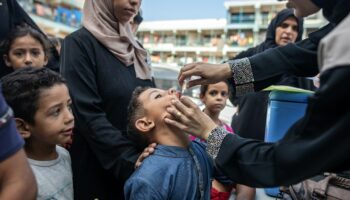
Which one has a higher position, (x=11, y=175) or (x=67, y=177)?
(x=11, y=175)

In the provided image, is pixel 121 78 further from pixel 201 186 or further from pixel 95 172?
pixel 201 186

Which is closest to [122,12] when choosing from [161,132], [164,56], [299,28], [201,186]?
[161,132]

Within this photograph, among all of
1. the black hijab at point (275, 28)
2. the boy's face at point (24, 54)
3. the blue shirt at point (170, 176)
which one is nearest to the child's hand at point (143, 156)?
the blue shirt at point (170, 176)

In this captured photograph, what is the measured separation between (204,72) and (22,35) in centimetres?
121

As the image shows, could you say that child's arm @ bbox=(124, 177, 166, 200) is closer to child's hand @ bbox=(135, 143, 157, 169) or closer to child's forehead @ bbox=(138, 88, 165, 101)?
child's hand @ bbox=(135, 143, 157, 169)

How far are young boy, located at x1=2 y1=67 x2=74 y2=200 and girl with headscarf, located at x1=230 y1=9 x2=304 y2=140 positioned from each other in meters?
1.69

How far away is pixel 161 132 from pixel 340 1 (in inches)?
32.6

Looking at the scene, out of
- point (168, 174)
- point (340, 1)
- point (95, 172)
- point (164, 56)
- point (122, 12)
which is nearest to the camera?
point (340, 1)

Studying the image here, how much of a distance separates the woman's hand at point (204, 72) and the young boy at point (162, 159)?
0.12 meters

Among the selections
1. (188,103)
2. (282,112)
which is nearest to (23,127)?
(188,103)

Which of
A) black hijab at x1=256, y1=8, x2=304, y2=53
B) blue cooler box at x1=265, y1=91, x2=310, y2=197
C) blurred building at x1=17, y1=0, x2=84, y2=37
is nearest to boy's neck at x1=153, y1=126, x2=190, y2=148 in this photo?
blue cooler box at x1=265, y1=91, x2=310, y2=197

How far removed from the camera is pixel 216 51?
27.0 metres

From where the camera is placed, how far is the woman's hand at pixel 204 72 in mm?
1536

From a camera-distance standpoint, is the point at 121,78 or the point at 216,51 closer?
the point at 121,78
